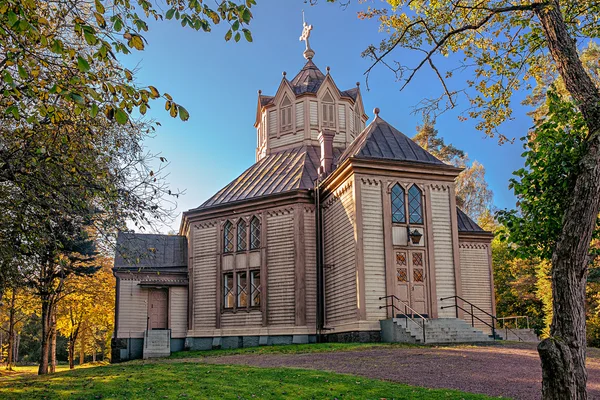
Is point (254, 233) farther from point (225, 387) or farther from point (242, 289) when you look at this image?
point (225, 387)

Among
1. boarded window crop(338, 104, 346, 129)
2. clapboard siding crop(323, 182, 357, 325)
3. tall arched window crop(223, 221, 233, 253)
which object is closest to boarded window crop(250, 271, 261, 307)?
tall arched window crop(223, 221, 233, 253)

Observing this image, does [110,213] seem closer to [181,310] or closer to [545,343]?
[545,343]

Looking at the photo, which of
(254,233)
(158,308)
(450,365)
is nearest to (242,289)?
(254,233)

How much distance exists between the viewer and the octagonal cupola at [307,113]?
32531 mm

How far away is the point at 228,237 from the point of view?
27.6m

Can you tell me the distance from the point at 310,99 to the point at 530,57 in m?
21.4

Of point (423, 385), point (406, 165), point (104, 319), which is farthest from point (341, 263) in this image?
point (104, 319)

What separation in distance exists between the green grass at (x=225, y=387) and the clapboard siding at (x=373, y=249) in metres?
7.48

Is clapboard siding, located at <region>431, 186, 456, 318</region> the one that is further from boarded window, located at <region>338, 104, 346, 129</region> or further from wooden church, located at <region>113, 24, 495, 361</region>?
boarded window, located at <region>338, 104, 346, 129</region>

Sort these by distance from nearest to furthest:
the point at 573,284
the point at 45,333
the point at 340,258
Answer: the point at 573,284
the point at 340,258
the point at 45,333

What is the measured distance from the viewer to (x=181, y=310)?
28.0m

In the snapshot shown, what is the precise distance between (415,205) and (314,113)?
11951 mm

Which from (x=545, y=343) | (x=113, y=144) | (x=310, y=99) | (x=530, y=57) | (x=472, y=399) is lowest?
(x=472, y=399)

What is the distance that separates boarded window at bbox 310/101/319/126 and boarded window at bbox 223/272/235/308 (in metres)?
10.2
